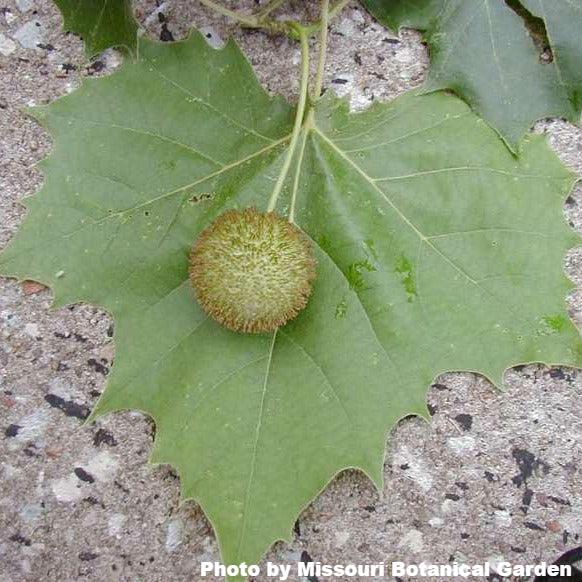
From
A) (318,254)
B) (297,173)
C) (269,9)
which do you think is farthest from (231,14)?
(318,254)

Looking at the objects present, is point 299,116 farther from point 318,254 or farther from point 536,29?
point 536,29

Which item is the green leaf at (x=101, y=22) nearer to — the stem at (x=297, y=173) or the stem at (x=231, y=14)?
the stem at (x=231, y=14)

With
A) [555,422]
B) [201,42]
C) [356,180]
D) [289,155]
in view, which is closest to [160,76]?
[201,42]

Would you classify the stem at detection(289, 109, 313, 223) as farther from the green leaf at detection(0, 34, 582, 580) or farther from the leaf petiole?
the leaf petiole

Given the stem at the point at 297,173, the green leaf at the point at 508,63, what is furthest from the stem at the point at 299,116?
the green leaf at the point at 508,63

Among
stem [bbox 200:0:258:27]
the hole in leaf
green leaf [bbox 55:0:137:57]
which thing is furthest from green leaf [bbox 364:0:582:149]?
green leaf [bbox 55:0:137:57]

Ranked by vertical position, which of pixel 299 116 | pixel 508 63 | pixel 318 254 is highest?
pixel 508 63
